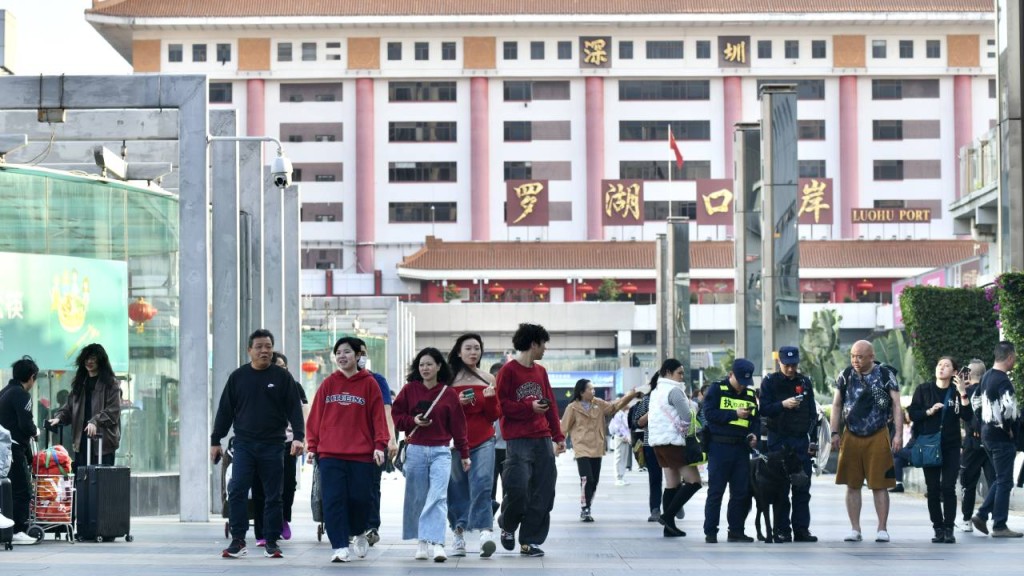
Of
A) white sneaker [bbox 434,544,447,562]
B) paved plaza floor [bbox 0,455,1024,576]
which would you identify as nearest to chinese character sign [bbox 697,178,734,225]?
paved plaza floor [bbox 0,455,1024,576]

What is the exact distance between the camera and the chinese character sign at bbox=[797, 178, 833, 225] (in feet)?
270

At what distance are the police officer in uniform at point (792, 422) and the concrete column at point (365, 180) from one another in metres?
73.3

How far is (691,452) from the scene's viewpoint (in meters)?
16.3

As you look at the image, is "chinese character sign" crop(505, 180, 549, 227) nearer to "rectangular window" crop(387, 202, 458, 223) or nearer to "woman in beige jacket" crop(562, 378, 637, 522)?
"rectangular window" crop(387, 202, 458, 223)

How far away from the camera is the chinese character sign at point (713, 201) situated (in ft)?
271

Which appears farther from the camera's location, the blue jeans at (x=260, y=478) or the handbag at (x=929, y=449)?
the handbag at (x=929, y=449)

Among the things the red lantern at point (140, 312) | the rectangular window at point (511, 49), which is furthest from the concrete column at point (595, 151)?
the red lantern at point (140, 312)

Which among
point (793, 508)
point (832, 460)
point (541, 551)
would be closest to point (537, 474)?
point (541, 551)

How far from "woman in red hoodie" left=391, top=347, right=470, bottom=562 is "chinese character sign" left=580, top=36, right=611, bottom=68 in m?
75.6

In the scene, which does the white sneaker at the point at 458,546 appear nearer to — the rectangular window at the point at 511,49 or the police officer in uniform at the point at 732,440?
the police officer in uniform at the point at 732,440

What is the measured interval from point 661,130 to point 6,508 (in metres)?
76.3

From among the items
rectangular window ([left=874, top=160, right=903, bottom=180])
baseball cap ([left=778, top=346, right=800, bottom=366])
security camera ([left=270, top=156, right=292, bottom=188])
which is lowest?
baseball cap ([left=778, top=346, right=800, bottom=366])

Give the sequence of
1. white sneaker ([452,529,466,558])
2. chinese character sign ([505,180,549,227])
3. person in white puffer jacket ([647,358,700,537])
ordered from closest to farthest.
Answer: white sneaker ([452,529,466,558])
person in white puffer jacket ([647,358,700,537])
chinese character sign ([505,180,549,227])

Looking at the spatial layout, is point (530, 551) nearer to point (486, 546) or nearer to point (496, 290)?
point (486, 546)
